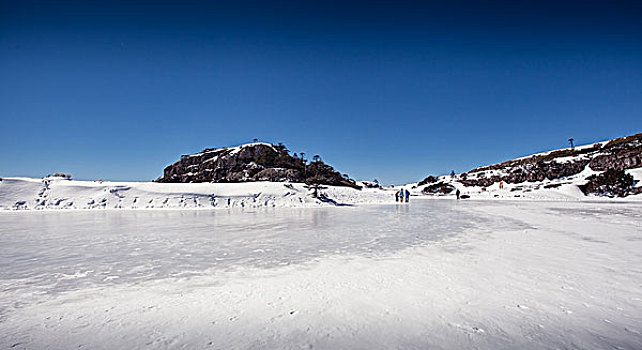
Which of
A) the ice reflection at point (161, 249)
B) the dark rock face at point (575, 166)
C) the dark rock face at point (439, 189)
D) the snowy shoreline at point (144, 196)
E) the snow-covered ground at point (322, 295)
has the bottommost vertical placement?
the snow-covered ground at point (322, 295)

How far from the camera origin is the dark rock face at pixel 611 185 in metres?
27.7

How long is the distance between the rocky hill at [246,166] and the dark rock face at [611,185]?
25.0 m

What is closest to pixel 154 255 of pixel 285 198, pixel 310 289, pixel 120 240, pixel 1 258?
pixel 120 240

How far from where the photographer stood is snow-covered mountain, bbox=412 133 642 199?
96.2ft

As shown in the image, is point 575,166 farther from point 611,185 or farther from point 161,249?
point 161,249

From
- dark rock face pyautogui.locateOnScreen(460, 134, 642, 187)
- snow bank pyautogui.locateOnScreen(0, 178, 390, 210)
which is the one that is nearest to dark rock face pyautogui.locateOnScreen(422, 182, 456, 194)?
dark rock face pyautogui.locateOnScreen(460, 134, 642, 187)

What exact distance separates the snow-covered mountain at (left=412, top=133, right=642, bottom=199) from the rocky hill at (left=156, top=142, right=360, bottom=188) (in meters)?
20.3

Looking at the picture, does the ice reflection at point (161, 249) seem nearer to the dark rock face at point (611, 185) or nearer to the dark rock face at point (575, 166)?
the dark rock face at point (611, 185)

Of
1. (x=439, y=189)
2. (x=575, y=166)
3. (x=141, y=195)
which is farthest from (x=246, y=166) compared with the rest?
(x=575, y=166)

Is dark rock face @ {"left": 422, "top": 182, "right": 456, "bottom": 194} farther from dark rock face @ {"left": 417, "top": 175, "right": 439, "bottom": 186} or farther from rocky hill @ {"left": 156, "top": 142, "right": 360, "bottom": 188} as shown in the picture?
rocky hill @ {"left": 156, "top": 142, "right": 360, "bottom": 188}

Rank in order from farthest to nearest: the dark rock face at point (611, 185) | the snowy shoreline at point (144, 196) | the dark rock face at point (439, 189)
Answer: the dark rock face at point (439, 189) → the dark rock face at point (611, 185) → the snowy shoreline at point (144, 196)

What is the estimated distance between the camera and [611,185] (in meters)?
29.1

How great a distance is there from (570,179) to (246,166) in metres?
41.5

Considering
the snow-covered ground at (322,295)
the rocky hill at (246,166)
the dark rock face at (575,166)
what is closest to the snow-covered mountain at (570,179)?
the dark rock face at (575,166)
